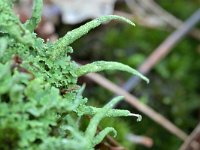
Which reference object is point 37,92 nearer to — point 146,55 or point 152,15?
point 146,55

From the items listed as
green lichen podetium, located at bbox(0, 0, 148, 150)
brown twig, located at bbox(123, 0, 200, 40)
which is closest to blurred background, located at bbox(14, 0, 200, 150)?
brown twig, located at bbox(123, 0, 200, 40)

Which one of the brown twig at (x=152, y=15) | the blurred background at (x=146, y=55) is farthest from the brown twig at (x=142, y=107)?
the brown twig at (x=152, y=15)

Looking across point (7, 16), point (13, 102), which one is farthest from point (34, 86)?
point (7, 16)

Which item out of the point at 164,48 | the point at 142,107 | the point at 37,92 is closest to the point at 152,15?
the point at 164,48

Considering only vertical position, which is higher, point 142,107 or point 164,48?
point 164,48

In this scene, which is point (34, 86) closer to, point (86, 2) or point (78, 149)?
point (78, 149)

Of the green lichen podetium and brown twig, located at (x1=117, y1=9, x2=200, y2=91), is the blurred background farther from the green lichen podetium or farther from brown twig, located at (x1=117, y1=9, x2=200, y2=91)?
the green lichen podetium

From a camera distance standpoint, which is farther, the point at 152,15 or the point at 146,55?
the point at 152,15
